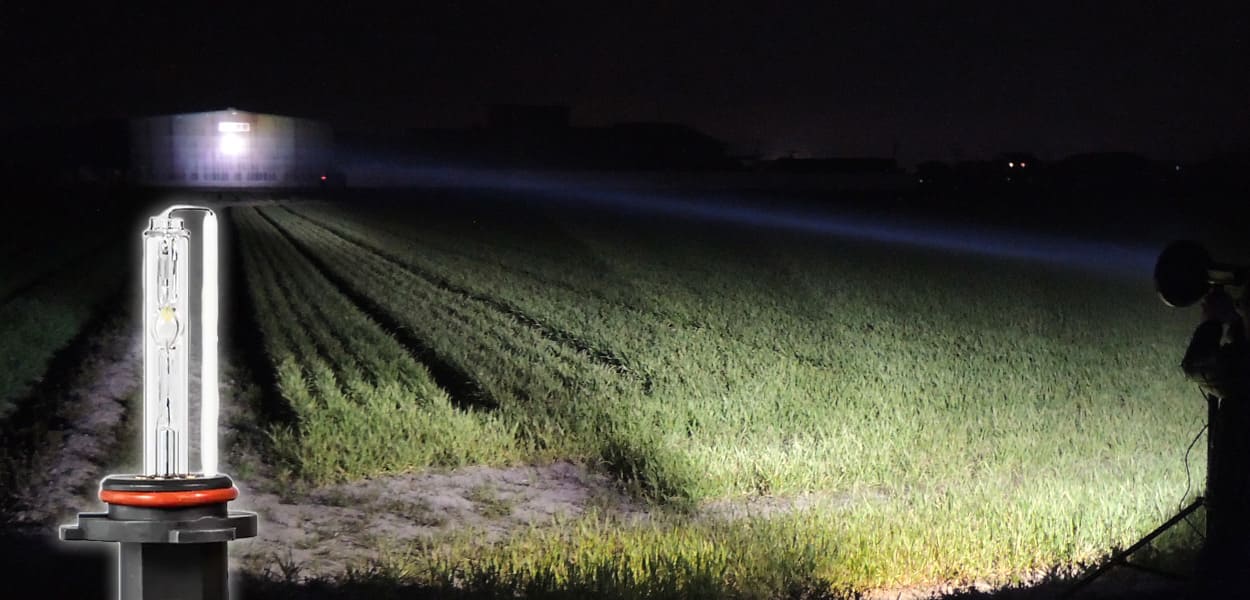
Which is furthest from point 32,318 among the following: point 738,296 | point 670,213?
point 670,213

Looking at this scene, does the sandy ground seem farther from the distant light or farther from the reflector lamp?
the distant light

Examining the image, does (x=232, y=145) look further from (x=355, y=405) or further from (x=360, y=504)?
(x=360, y=504)

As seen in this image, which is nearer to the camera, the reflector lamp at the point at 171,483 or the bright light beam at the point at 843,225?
the reflector lamp at the point at 171,483

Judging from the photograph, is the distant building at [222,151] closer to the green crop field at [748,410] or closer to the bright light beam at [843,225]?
the bright light beam at [843,225]

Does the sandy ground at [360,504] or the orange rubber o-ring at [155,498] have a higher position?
the orange rubber o-ring at [155,498]

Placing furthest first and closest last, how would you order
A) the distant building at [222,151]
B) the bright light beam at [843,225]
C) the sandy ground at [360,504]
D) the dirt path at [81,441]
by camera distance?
the distant building at [222,151], the bright light beam at [843,225], the dirt path at [81,441], the sandy ground at [360,504]

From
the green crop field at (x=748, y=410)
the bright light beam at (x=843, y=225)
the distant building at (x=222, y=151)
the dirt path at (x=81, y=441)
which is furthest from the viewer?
the distant building at (x=222, y=151)

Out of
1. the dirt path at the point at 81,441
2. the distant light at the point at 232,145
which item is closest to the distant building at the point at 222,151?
the distant light at the point at 232,145

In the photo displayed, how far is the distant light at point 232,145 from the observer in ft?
151

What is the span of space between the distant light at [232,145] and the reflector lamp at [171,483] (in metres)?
45.3

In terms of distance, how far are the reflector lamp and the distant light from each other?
45302 millimetres

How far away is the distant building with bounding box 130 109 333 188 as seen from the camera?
45.8 meters

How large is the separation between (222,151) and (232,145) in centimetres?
38

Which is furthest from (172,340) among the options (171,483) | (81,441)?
(81,441)
